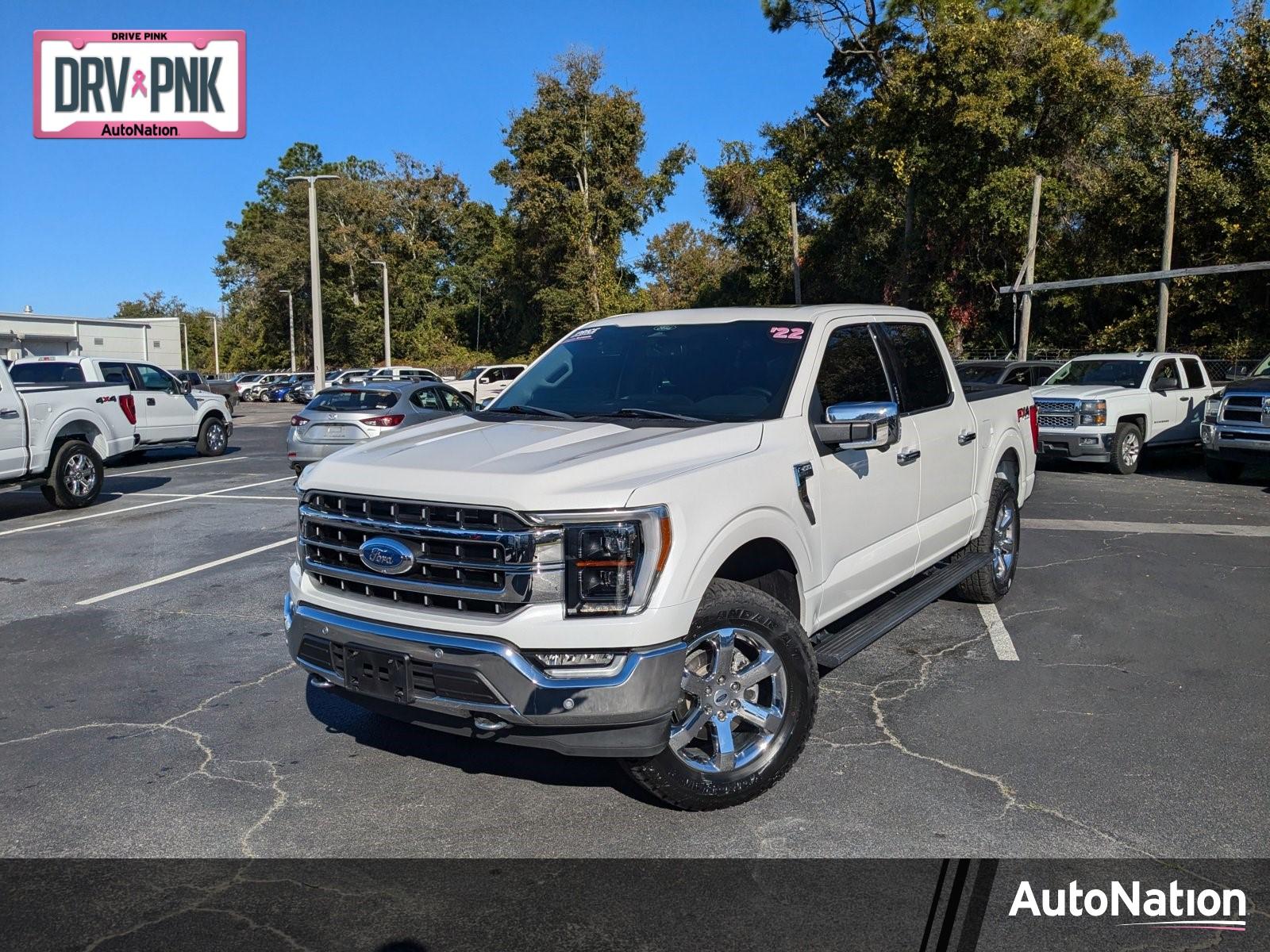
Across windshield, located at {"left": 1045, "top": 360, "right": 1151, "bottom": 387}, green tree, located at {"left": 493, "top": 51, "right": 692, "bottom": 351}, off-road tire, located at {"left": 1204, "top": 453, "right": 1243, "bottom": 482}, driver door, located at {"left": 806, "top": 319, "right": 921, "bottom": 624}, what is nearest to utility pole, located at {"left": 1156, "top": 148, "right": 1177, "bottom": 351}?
windshield, located at {"left": 1045, "top": 360, "right": 1151, "bottom": 387}

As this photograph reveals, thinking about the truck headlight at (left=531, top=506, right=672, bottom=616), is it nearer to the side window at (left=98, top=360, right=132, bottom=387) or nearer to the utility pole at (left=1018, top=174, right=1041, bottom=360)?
the side window at (left=98, top=360, right=132, bottom=387)

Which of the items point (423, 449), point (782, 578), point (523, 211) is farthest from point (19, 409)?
point (523, 211)

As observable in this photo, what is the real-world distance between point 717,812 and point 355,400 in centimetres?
1190

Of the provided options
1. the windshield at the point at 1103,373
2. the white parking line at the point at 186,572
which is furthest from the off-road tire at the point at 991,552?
the windshield at the point at 1103,373

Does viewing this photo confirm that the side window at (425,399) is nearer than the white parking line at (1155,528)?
No

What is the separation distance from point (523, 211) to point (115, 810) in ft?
184

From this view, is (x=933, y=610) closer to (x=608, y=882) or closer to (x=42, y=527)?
(x=608, y=882)

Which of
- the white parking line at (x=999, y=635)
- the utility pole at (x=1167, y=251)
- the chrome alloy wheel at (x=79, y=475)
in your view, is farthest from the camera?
the utility pole at (x=1167, y=251)

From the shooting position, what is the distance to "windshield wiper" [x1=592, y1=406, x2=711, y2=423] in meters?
4.47

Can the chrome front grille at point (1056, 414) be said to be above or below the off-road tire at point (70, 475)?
above

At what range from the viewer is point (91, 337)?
57.6 meters

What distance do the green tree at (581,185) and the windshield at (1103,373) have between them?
40.4 meters

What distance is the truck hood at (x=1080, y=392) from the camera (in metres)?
14.8

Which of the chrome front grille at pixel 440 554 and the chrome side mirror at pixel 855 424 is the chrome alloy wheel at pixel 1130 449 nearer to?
the chrome side mirror at pixel 855 424
